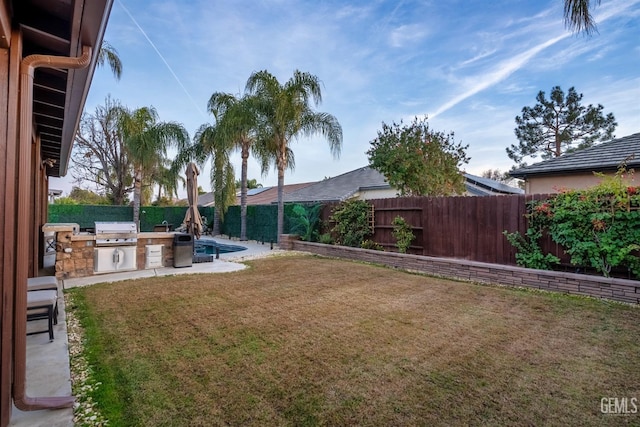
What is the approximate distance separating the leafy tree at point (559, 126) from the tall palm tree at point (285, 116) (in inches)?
674

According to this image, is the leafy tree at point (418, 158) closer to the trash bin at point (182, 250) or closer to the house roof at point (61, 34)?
the trash bin at point (182, 250)

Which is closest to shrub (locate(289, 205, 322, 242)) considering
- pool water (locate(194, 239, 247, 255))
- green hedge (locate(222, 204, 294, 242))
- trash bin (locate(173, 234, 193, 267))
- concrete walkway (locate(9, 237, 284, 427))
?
green hedge (locate(222, 204, 294, 242))

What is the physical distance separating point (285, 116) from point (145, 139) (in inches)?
300

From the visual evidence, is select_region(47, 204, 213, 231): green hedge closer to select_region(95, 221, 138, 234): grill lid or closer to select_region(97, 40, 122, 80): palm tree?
select_region(97, 40, 122, 80): palm tree

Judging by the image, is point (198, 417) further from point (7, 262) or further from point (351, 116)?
point (351, 116)

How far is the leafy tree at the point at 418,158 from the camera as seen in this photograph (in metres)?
11.0

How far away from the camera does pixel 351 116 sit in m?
14.9

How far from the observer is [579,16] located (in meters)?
3.59

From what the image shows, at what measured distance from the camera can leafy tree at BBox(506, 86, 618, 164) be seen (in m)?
20.4

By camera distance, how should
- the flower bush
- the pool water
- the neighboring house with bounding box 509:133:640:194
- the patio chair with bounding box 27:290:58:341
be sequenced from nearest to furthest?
the patio chair with bounding box 27:290:58:341, the flower bush, the neighboring house with bounding box 509:133:640:194, the pool water

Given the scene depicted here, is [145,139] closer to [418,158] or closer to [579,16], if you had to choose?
[418,158]

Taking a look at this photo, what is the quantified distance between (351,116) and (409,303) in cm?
1130

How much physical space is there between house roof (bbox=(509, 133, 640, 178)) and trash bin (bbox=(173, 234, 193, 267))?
407 inches

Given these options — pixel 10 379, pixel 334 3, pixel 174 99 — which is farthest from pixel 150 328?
pixel 174 99
